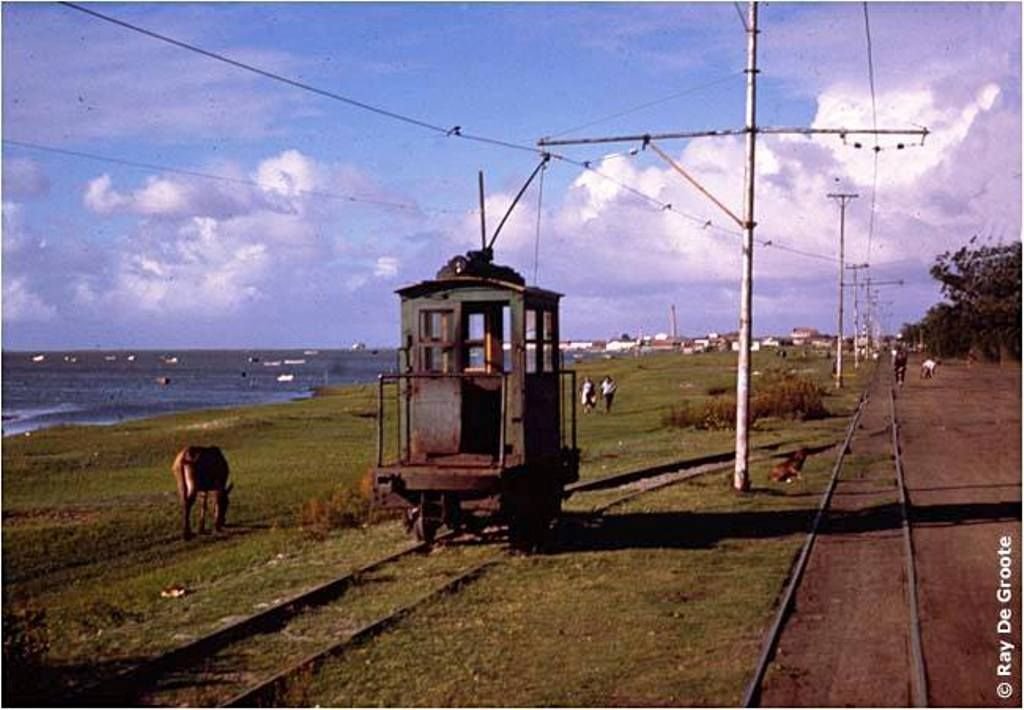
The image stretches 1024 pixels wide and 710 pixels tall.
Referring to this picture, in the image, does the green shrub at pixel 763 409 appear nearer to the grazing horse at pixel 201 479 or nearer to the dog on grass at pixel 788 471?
the dog on grass at pixel 788 471

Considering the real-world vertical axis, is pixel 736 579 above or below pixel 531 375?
below

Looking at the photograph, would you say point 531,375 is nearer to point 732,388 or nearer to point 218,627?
point 218,627

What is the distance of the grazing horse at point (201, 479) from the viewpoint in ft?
64.7

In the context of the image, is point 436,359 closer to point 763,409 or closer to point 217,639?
point 217,639

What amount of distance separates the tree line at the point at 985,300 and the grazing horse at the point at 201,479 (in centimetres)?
7597

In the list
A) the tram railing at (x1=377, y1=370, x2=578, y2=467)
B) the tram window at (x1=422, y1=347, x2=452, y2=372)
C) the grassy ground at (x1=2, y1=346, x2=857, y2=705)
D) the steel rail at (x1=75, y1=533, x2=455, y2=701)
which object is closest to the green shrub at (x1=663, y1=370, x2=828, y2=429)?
Answer: the grassy ground at (x1=2, y1=346, x2=857, y2=705)

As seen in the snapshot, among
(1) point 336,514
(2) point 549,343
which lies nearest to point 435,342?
(2) point 549,343

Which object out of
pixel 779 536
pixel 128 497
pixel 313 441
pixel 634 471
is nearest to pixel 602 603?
pixel 779 536

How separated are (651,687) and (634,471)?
16261 millimetres

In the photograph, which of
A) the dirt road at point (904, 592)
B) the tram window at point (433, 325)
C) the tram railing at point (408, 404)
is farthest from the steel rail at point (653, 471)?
the tram window at point (433, 325)

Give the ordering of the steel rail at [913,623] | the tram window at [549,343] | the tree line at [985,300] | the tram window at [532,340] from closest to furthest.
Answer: the steel rail at [913,623]
the tram window at [532,340]
the tram window at [549,343]
the tree line at [985,300]

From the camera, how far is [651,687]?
8992 mm

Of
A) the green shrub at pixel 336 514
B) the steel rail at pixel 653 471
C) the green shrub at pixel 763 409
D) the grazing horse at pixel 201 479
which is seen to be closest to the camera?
the green shrub at pixel 336 514

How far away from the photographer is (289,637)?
35.6 ft
